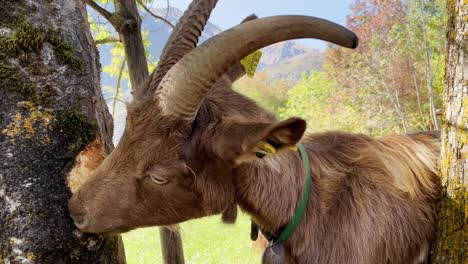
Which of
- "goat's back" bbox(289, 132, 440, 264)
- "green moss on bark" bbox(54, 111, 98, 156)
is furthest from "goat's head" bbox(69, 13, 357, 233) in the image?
"goat's back" bbox(289, 132, 440, 264)

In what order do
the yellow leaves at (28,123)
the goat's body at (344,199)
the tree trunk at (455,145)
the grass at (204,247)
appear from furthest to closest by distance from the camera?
1. the grass at (204,247)
2. the goat's body at (344,199)
3. the tree trunk at (455,145)
4. the yellow leaves at (28,123)

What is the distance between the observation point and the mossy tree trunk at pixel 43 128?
211cm

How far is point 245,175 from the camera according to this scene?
284cm

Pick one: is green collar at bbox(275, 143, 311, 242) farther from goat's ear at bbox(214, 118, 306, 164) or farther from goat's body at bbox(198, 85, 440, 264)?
goat's ear at bbox(214, 118, 306, 164)

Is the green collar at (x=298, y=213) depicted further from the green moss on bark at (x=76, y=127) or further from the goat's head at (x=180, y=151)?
the green moss on bark at (x=76, y=127)

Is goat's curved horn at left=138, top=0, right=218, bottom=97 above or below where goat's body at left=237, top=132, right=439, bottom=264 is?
above

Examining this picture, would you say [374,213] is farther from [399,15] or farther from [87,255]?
[399,15]

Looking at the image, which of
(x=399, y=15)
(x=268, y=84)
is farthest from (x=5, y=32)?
(x=268, y=84)

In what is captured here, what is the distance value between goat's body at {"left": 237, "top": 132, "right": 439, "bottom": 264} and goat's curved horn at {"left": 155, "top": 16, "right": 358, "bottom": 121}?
676mm

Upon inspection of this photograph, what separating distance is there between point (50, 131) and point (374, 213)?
2273 mm

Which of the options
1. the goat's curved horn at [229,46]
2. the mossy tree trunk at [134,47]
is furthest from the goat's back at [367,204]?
the mossy tree trunk at [134,47]

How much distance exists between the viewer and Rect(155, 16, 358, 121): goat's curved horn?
2.29 m

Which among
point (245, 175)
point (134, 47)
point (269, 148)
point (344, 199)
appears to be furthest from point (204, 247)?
point (269, 148)

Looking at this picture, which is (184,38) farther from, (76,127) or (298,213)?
(298,213)
